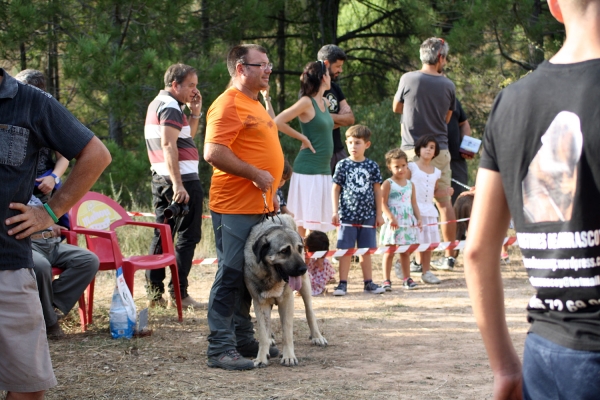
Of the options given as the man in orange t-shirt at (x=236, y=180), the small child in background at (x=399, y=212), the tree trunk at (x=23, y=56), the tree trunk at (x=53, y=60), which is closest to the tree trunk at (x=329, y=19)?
the tree trunk at (x=53, y=60)

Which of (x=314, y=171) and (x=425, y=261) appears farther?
(x=425, y=261)

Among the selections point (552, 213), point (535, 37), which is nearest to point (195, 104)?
point (552, 213)

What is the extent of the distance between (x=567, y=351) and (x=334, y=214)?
6130mm

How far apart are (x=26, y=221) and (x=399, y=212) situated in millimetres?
5570

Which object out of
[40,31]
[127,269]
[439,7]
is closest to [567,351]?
[127,269]

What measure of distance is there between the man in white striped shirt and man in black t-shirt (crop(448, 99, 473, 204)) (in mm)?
3578

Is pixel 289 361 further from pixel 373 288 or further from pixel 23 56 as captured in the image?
pixel 23 56

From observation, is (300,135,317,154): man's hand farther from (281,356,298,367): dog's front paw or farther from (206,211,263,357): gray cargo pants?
(281,356,298,367): dog's front paw

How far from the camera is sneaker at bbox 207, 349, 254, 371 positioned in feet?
16.9

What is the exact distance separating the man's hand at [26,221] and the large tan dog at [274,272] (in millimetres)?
2112

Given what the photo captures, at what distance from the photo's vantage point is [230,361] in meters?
5.14

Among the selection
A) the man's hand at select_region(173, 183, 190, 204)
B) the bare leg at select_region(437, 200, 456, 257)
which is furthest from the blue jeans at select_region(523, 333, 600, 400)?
the bare leg at select_region(437, 200, 456, 257)

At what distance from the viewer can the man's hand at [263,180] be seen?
493cm

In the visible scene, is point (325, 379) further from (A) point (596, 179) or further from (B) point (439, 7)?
(B) point (439, 7)
